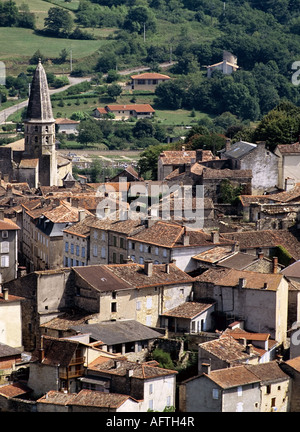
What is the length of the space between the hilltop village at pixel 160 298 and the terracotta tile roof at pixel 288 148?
33.0 inches

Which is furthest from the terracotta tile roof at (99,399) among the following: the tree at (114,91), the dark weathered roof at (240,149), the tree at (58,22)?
the tree at (58,22)

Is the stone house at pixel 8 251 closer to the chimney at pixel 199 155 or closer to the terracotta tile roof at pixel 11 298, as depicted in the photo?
the terracotta tile roof at pixel 11 298

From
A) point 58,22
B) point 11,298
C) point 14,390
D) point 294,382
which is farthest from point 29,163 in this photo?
point 58,22

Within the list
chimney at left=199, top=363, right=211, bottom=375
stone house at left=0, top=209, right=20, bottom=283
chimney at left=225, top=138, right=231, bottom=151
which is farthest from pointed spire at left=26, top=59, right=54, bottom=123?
chimney at left=199, top=363, right=211, bottom=375

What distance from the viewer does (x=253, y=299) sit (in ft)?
188

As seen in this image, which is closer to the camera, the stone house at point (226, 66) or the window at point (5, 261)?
the window at point (5, 261)

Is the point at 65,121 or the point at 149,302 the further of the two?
the point at 65,121

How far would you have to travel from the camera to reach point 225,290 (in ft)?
192

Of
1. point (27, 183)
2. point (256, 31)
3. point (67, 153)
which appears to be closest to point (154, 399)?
point (27, 183)

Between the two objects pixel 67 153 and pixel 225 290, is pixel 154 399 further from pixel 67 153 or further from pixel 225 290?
pixel 67 153

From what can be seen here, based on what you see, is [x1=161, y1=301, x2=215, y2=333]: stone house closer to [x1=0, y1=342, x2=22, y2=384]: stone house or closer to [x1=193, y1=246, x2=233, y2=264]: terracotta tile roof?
[x1=193, y1=246, x2=233, y2=264]: terracotta tile roof

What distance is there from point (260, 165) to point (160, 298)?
70.3 ft

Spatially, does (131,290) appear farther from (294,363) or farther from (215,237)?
(294,363)

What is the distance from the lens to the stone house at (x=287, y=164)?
7894 centimetres
